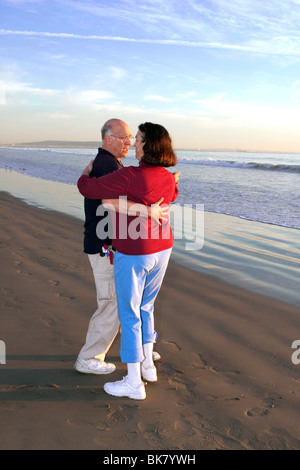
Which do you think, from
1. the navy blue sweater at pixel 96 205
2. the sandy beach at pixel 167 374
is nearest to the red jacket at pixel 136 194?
the navy blue sweater at pixel 96 205

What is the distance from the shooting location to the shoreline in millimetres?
6508

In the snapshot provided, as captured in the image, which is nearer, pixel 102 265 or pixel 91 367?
pixel 102 265

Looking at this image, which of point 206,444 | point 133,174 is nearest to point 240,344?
point 206,444

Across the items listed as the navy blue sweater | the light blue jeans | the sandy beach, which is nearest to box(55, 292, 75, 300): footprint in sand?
the sandy beach

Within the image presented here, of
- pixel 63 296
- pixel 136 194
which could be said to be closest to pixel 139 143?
pixel 136 194

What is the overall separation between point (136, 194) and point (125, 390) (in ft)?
5.22

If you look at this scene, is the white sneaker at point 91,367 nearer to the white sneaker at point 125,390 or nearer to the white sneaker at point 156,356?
the white sneaker at point 125,390

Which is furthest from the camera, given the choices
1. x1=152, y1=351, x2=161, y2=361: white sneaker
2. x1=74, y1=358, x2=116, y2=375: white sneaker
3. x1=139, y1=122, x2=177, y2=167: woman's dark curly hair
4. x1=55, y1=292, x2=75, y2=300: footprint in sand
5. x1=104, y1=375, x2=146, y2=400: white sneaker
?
x1=55, y1=292, x2=75, y2=300: footprint in sand

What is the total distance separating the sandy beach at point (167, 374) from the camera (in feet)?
9.53

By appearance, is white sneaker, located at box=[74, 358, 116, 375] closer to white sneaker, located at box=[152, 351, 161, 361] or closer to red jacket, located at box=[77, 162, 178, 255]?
white sneaker, located at box=[152, 351, 161, 361]

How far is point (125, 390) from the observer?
3.39 meters

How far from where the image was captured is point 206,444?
2.83 m

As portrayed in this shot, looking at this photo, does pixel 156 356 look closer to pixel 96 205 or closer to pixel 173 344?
pixel 173 344

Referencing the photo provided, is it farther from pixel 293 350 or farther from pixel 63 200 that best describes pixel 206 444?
pixel 63 200
